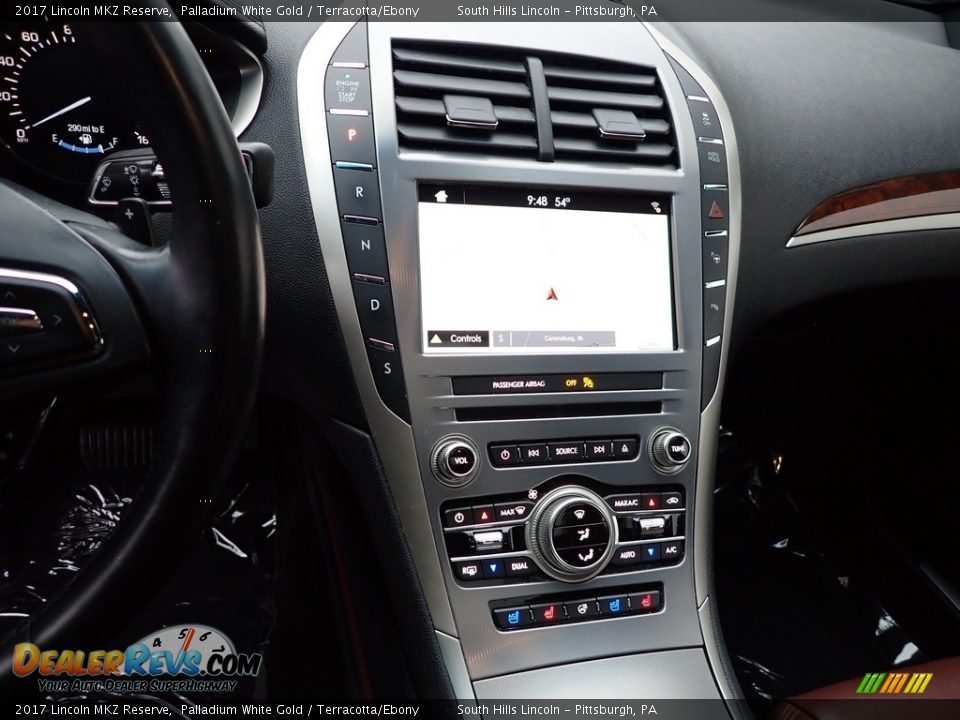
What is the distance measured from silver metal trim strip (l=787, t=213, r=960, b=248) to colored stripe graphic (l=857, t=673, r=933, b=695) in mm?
571

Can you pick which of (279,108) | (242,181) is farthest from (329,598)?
(242,181)

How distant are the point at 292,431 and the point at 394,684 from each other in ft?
1.27

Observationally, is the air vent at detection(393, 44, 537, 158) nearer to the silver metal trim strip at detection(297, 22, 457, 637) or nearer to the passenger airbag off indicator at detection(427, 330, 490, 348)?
the silver metal trim strip at detection(297, 22, 457, 637)

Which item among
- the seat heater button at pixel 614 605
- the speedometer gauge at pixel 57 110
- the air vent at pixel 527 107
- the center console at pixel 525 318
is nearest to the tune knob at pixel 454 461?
the center console at pixel 525 318

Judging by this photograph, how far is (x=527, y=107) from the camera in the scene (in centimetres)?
104

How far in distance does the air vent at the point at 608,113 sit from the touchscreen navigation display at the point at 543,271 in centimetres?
5

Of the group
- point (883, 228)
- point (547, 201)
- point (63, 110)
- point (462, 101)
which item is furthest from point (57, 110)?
point (883, 228)

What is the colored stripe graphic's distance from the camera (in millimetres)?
1026

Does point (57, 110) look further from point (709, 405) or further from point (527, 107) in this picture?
point (709, 405)

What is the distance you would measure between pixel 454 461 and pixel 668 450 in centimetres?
28

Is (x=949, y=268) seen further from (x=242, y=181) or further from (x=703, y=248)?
(x=242, y=181)

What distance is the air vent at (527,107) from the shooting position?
992 mm

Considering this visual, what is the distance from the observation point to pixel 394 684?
3.99ft

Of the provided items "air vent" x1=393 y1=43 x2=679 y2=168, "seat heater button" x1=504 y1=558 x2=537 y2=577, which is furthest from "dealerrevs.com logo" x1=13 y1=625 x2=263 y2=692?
"air vent" x1=393 y1=43 x2=679 y2=168
